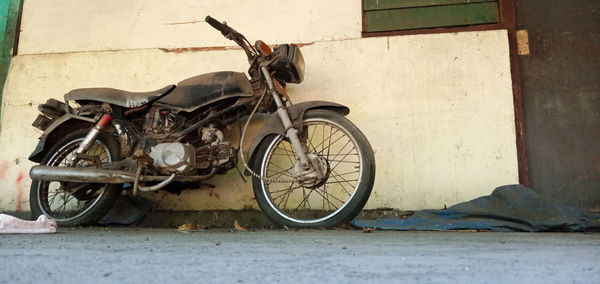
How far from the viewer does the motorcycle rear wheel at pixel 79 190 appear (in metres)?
3.35

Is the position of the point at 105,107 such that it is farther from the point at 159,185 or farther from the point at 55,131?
the point at 159,185

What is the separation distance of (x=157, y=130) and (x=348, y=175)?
144 cm

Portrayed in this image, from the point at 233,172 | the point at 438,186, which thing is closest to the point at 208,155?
the point at 233,172

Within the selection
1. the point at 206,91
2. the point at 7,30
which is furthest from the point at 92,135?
the point at 7,30

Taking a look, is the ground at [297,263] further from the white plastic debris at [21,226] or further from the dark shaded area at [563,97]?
the dark shaded area at [563,97]

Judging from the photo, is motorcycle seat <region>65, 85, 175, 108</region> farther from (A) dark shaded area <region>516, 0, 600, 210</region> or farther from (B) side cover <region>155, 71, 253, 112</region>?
(A) dark shaded area <region>516, 0, 600, 210</region>

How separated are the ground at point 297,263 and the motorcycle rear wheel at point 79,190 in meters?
1.38

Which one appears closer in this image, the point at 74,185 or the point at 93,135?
the point at 93,135

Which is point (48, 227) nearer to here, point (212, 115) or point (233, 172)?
point (212, 115)

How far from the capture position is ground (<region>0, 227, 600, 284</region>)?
4.00ft

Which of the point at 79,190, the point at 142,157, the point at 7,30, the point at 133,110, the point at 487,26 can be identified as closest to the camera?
the point at 142,157

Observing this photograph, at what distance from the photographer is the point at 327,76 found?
12.8 ft

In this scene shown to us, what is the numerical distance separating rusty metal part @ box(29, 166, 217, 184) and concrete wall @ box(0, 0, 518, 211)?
0.80m

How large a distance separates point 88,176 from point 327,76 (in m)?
1.93
